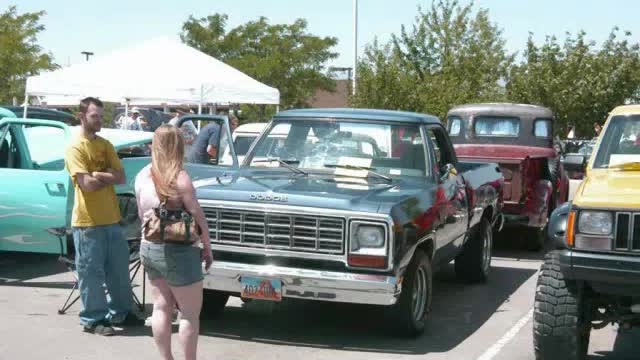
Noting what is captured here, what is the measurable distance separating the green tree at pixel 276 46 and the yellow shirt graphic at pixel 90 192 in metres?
35.7

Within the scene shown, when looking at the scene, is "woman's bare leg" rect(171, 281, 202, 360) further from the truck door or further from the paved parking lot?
the truck door

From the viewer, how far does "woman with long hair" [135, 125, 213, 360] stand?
18.2ft

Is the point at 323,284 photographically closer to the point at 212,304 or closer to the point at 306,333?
the point at 306,333

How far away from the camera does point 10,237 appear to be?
9.16 meters

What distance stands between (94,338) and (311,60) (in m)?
37.3

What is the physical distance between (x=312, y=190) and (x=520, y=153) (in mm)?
7530

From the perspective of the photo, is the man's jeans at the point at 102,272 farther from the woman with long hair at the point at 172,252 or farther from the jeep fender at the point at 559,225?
the jeep fender at the point at 559,225

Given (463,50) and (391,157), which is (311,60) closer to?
(463,50)

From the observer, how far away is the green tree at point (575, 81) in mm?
37844

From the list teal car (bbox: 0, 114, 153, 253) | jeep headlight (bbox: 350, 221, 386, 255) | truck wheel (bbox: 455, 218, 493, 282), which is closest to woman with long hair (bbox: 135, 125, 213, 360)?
jeep headlight (bbox: 350, 221, 386, 255)

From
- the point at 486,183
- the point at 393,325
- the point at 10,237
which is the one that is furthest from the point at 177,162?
the point at 486,183

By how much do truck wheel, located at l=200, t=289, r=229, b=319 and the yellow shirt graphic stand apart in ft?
3.23

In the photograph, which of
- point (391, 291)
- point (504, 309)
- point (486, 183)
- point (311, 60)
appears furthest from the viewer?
point (311, 60)

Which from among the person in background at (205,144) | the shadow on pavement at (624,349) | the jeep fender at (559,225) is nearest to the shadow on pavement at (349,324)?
the shadow on pavement at (624,349)
